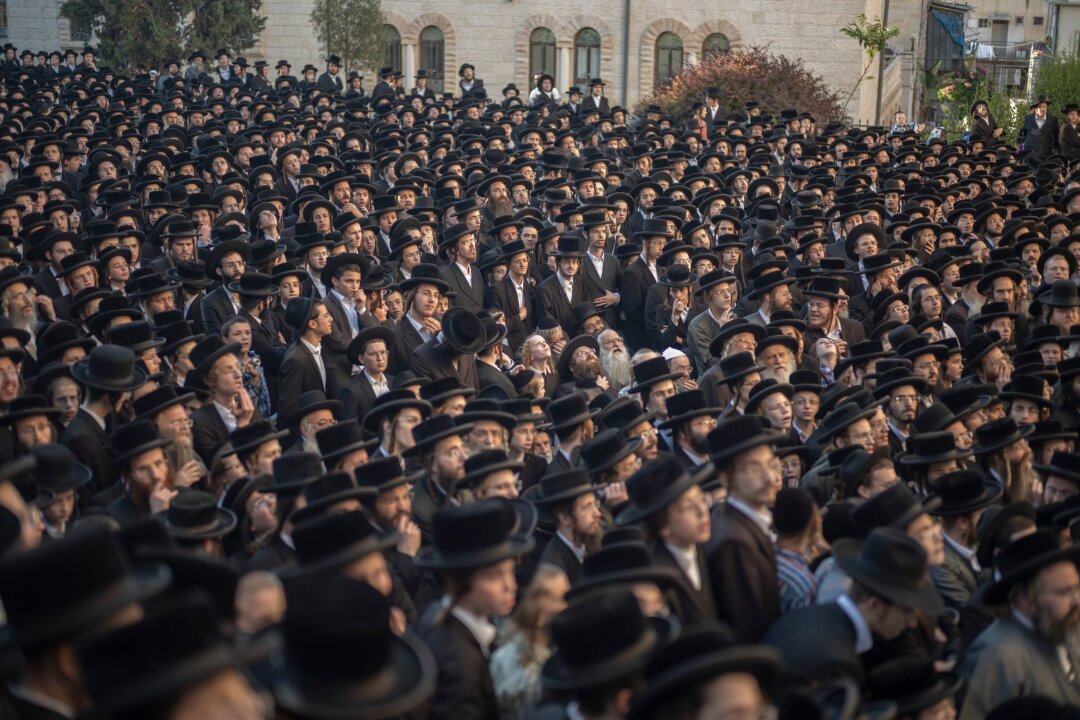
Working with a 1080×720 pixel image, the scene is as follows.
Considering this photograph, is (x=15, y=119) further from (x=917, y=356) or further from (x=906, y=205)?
(x=917, y=356)

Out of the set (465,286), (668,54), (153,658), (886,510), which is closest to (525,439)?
(886,510)

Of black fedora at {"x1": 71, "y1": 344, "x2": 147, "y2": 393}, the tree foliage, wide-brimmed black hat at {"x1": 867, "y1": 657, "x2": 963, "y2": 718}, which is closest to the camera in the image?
wide-brimmed black hat at {"x1": 867, "y1": 657, "x2": 963, "y2": 718}

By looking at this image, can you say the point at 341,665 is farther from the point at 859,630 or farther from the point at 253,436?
the point at 253,436

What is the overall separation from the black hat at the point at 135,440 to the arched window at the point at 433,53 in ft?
132

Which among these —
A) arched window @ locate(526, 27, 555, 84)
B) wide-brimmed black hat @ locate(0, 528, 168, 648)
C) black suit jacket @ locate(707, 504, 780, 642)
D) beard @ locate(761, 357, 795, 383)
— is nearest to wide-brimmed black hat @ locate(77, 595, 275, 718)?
wide-brimmed black hat @ locate(0, 528, 168, 648)

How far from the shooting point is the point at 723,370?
36.2ft

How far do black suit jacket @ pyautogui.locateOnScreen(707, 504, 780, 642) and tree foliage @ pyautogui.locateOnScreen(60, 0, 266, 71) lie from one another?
33.4 metres

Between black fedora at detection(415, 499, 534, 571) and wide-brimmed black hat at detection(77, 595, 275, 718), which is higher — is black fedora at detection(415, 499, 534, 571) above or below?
below

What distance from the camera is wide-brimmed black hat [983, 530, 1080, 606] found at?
6.18 metres

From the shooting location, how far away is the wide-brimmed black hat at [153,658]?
3.88 meters

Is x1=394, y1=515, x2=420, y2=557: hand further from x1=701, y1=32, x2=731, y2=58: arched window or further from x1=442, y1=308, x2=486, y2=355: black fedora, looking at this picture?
x1=701, y1=32, x2=731, y2=58: arched window

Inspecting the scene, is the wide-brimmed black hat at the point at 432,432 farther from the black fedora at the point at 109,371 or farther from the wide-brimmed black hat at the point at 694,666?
the wide-brimmed black hat at the point at 694,666

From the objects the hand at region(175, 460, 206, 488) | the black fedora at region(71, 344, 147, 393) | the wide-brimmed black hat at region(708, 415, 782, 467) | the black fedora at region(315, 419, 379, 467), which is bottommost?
the hand at region(175, 460, 206, 488)

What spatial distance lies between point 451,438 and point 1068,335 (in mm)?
7371
